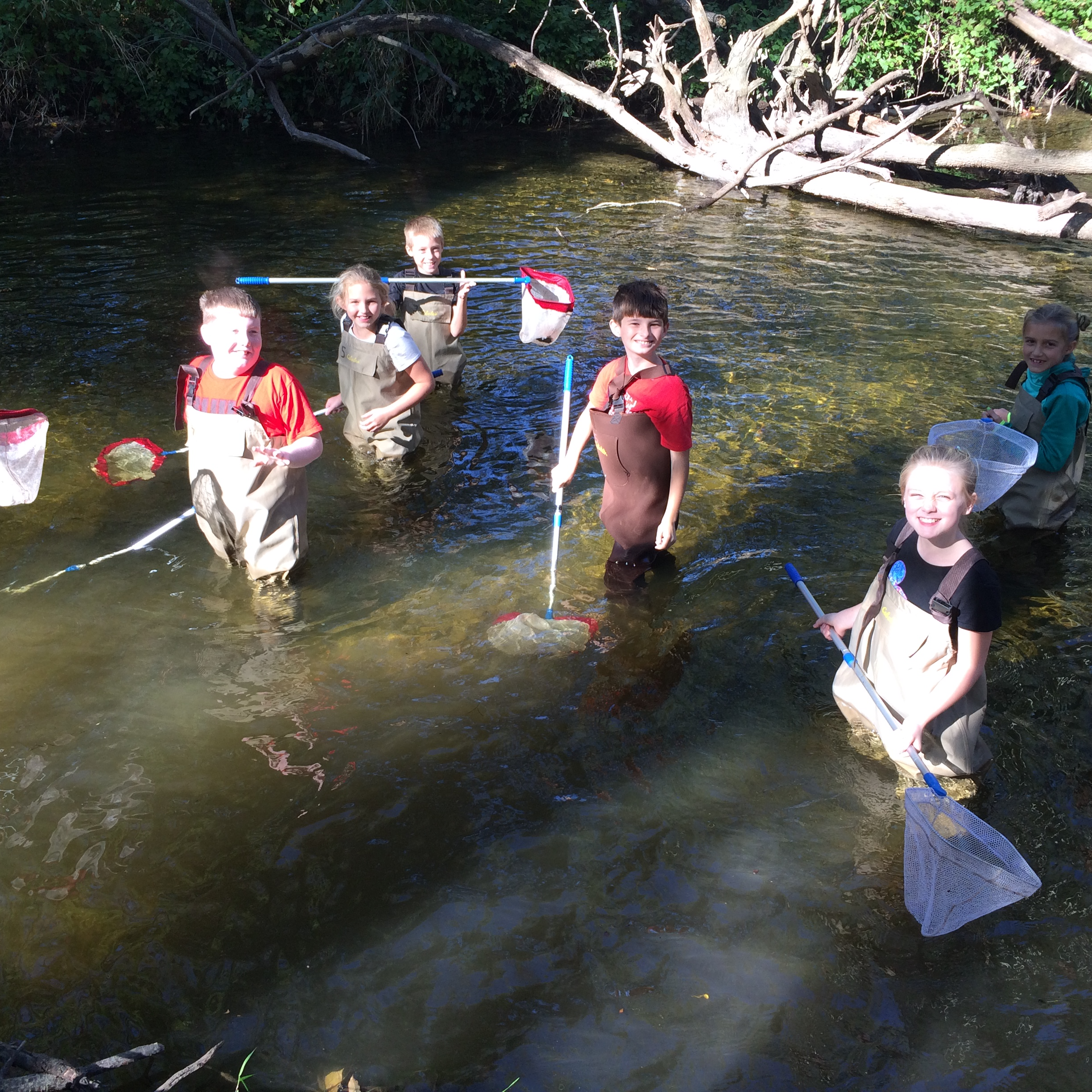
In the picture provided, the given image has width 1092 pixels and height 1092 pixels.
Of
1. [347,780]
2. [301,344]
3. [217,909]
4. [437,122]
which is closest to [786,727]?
[347,780]

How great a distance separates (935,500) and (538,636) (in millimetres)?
2283

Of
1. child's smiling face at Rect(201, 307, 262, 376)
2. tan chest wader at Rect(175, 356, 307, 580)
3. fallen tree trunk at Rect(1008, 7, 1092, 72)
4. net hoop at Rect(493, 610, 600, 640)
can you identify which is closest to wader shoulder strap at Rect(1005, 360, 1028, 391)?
net hoop at Rect(493, 610, 600, 640)

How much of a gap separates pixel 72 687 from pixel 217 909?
173cm

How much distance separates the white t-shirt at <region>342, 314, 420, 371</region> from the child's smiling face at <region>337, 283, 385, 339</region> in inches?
5.0

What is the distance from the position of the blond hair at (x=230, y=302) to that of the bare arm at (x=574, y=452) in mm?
1720

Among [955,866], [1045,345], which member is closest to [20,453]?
[955,866]

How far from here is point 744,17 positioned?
22.4 m

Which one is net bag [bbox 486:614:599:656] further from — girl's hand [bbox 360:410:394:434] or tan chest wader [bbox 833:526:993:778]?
girl's hand [bbox 360:410:394:434]

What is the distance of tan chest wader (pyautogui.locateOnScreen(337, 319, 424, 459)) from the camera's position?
6.55 m

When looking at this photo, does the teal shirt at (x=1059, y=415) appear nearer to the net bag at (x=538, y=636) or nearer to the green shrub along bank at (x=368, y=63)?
the net bag at (x=538, y=636)

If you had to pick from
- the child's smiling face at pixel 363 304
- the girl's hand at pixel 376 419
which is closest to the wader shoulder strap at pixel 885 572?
the girl's hand at pixel 376 419

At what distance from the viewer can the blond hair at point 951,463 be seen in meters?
3.72

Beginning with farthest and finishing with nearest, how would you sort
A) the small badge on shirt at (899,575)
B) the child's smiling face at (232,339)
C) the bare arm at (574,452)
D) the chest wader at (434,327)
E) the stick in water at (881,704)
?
1. the chest wader at (434,327)
2. the bare arm at (574,452)
3. the child's smiling face at (232,339)
4. the small badge on shirt at (899,575)
5. the stick in water at (881,704)

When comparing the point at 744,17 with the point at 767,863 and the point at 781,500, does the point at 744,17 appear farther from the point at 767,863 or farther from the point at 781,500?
the point at 767,863
